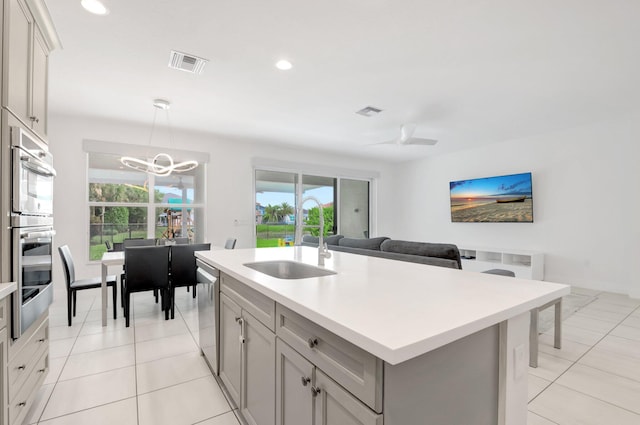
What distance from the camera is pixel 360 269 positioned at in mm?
1795

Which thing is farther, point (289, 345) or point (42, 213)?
point (42, 213)

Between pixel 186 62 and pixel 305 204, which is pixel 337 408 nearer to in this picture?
pixel 186 62

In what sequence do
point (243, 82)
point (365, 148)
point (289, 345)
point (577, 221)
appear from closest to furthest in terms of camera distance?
1. point (289, 345)
2. point (243, 82)
3. point (577, 221)
4. point (365, 148)

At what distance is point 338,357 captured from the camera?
3.13ft

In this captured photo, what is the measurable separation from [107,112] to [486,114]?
523 centimetres

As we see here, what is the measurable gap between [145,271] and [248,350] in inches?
87.8

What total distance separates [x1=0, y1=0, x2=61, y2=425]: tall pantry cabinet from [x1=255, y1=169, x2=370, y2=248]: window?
148 inches

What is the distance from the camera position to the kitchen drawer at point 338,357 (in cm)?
82

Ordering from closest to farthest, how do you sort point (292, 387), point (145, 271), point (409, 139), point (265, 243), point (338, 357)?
point (338, 357)
point (292, 387)
point (145, 271)
point (409, 139)
point (265, 243)

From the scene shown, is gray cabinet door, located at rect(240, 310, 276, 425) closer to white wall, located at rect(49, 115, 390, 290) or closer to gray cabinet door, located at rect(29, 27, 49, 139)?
gray cabinet door, located at rect(29, 27, 49, 139)

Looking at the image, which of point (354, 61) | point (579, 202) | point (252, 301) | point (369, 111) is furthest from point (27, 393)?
point (579, 202)

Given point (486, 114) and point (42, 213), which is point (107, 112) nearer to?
point (42, 213)

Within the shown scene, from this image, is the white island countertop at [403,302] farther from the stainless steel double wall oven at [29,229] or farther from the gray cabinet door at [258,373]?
the stainless steel double wall oven at [29,229]

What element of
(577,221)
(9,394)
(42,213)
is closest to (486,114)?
(577,221)
